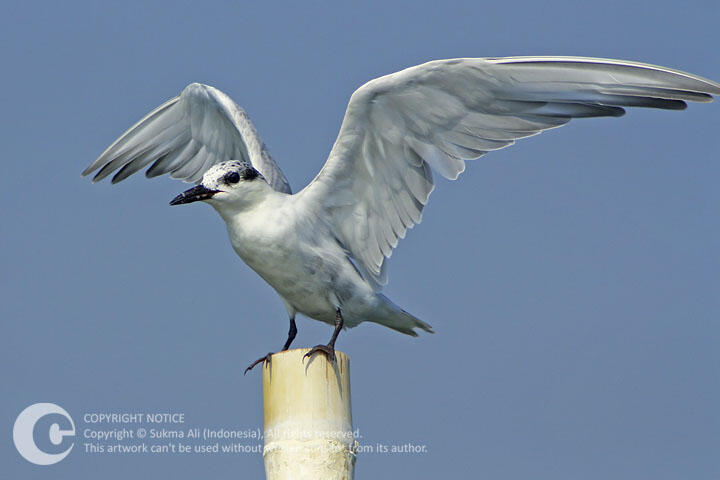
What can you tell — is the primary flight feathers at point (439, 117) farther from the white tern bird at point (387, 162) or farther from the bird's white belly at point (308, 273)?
the bird's white belly at point (308, 273)

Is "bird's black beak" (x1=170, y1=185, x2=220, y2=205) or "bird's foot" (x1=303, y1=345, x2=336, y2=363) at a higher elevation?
"bird's black beak" (x1=170, y1=185, x2=220, y2=205)

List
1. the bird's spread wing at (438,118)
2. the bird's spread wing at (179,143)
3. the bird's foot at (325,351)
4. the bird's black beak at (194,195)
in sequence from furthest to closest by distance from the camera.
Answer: the bird's spread wing at (179,143) → the bird's black beak at (194,195) → the bird's spread wing at (438,118) → the bird's foot at (325,351)

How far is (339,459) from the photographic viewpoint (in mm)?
6539

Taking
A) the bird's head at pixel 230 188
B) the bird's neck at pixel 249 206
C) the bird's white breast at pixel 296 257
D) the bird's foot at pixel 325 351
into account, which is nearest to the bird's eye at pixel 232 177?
the bird's head at pixel 230 188

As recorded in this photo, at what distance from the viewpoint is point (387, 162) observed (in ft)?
30.0

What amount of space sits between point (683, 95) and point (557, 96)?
1.05 meters

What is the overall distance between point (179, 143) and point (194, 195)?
320 centimetres

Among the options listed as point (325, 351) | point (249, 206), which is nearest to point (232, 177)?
point (249, 206)

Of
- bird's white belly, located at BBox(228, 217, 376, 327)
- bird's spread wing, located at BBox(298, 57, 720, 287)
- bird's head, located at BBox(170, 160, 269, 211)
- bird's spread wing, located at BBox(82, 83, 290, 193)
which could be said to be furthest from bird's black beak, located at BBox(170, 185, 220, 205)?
bird's spread wing, located at BBox(82, 83, 290, 193)

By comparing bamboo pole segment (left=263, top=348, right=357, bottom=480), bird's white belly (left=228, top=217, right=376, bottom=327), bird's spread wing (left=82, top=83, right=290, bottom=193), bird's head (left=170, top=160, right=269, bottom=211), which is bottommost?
bamboo pole segment (left=263, top=348, right=357, bottom=480)

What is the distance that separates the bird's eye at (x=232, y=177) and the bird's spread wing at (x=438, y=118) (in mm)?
614

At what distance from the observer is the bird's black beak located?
8672mm

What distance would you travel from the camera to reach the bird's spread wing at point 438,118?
27.3 feet

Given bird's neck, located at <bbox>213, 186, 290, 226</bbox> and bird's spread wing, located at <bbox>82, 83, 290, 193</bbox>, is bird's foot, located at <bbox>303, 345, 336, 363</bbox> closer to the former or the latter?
bird's neck, located at <bbox>213, 186, 290, 226</bbox>
